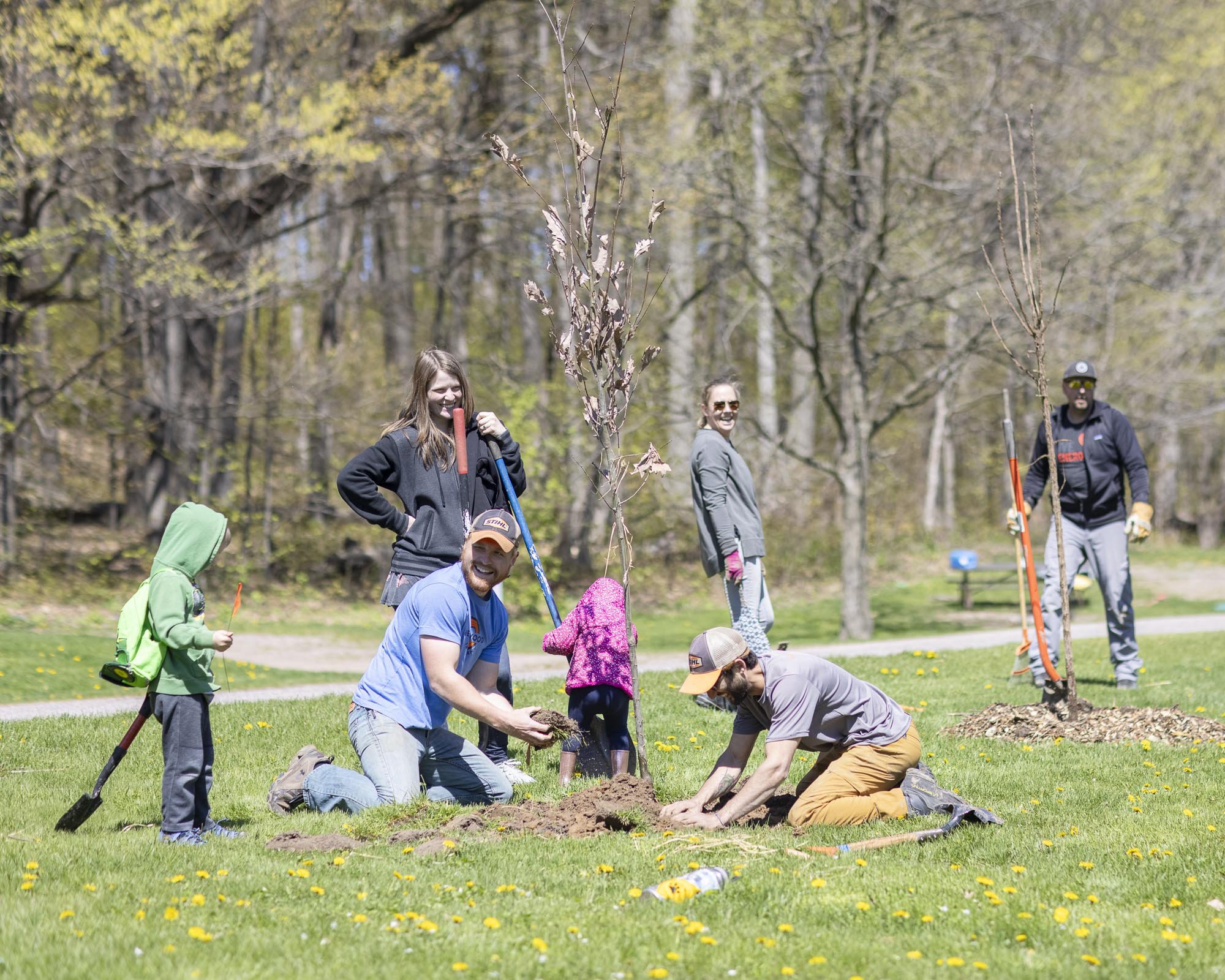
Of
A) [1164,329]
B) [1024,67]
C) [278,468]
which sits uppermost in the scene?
[1024,67]

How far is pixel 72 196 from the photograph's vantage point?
645 inches

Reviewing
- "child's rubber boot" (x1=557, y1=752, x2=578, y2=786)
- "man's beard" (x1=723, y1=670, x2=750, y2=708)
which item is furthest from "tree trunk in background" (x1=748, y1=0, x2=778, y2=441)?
"man's beard" (x1=723, y1=670, x2=750, y2=708)

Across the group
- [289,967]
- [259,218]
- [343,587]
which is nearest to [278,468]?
[343,587]

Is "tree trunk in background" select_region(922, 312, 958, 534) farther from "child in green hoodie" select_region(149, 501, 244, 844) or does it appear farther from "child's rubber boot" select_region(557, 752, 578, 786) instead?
"child in green hoodie" select_region(149, 501, 244, 844)

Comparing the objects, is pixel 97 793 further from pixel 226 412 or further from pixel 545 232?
pixel 226 412

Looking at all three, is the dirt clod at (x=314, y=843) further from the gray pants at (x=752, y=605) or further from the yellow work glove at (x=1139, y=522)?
the yellow work glove at (x=1139, y=522)

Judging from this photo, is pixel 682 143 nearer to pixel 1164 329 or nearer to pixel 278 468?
pixel 278 468

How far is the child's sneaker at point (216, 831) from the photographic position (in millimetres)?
5027

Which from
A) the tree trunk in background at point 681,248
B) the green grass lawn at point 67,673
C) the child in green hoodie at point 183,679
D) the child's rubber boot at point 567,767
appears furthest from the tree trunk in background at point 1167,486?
the child in green hoodie at point 183,679

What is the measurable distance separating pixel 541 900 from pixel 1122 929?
1895mm

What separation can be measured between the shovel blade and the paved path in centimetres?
389

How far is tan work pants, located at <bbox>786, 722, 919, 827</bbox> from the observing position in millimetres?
5305

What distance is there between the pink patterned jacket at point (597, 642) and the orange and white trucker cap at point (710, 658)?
1.03 metres

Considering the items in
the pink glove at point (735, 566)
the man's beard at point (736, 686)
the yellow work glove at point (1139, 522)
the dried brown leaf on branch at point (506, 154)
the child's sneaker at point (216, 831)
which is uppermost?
the dried brown leaf on branch at point (506, 154)
